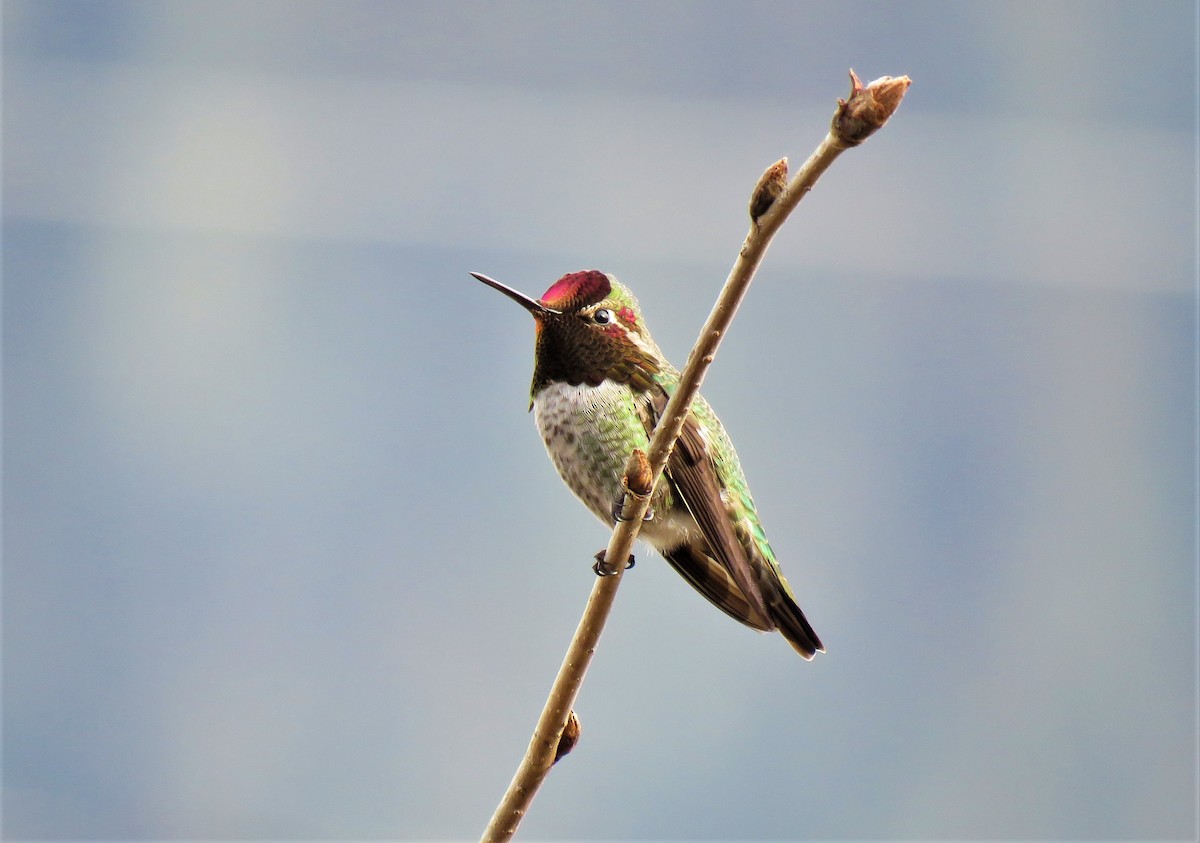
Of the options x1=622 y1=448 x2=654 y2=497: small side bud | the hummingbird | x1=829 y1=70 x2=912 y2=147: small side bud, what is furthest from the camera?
the hummingbird

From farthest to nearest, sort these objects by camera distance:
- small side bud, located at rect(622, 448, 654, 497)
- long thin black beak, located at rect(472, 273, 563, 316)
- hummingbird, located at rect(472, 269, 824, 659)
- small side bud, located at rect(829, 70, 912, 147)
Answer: hummingbird, located at rect(472, 269, 824, 659), long thin black beak, located at rect(472, 273, 563, 316), small side bud, located at rect(622, 448, 654, 497), small side bud, located at rect(829, 70, 912, 147)

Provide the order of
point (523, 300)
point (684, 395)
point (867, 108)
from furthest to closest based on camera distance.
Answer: point (523, 300), point (684, 395), point (867, 108)

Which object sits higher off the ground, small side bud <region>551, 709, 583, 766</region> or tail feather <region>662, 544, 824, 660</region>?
tail feather <region>662, 544, 824, 660</region>

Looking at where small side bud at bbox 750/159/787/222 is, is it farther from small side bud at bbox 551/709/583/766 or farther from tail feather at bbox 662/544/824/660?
tail feather at bbox 662/544/824/660

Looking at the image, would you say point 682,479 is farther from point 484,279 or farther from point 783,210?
point 783,210

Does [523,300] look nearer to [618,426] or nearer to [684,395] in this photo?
[618,426]

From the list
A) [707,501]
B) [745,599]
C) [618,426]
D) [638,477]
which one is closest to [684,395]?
[638,477]

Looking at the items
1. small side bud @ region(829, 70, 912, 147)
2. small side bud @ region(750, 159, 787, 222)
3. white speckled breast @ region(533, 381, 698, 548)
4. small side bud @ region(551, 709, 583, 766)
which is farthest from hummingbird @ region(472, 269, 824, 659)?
small side bud @ region(829, 70, 912, 147)

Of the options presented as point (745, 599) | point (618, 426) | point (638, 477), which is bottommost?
point (745, 599)
